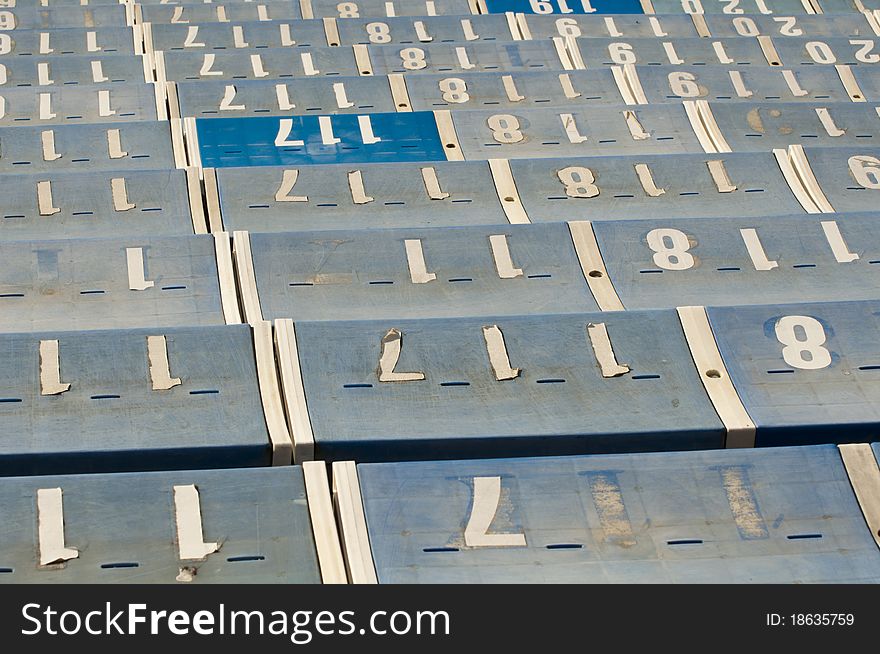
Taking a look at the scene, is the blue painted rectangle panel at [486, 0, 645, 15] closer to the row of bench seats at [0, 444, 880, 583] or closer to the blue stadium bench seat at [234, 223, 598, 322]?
the blue stadium bench seat at [234, 223, 598, 322]

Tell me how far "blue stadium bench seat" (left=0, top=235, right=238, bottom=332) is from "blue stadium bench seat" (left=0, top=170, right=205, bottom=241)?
2.52 ft

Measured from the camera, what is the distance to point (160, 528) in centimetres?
468

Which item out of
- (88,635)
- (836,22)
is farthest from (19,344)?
(836,22)

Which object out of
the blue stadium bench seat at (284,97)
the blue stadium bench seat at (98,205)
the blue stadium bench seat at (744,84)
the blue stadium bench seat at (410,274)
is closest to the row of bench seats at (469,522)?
the blue stadium bench seat at (410,274)

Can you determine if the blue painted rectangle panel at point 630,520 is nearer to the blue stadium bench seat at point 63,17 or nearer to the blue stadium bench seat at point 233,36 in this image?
the blue stadium bench seat at point 233,36

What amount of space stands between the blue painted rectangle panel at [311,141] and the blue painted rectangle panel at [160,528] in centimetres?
438

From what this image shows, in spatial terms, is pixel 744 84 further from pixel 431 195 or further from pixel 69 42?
pixel 69 42

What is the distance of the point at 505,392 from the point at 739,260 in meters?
1.97

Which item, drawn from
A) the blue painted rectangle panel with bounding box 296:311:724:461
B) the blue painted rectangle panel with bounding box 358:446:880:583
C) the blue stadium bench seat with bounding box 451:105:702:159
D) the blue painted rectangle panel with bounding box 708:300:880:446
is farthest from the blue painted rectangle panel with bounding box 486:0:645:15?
the blue painted rectangle panel with bounding box 358:446:880:583

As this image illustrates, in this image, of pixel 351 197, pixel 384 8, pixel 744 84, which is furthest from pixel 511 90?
pixel 384 8

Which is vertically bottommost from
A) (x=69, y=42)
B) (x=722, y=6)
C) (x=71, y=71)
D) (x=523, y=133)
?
(x=722, y=6)

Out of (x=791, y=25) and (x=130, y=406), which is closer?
(x=130, y=406)

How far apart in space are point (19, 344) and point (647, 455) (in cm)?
254

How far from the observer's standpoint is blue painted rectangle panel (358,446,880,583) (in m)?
4.61
